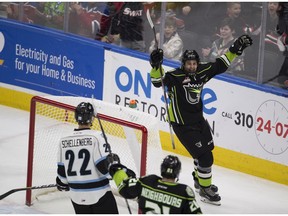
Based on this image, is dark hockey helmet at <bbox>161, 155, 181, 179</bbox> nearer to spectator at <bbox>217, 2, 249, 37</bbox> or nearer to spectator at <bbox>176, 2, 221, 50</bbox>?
spectator at <bbox>217, 2, 249, 37</bbox>

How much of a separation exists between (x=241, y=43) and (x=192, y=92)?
56 centimetres

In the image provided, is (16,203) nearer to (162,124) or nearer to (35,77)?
(162,124)

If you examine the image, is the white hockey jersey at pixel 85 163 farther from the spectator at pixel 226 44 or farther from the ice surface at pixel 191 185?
the spectator at pixel 226 44

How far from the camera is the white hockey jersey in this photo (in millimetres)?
6105

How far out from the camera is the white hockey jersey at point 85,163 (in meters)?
6.11

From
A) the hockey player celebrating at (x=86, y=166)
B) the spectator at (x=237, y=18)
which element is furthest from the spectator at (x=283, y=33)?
the hockey player celebrating at (x=86, y=166)

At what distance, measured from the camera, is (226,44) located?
868cm

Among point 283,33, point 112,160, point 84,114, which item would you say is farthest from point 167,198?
point 283,33

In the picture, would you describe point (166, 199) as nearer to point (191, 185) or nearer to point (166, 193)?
point (166, 193)

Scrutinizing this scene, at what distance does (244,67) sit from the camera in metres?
8.59

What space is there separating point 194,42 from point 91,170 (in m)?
3.07

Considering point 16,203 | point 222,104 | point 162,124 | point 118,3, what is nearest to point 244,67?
point 222,104

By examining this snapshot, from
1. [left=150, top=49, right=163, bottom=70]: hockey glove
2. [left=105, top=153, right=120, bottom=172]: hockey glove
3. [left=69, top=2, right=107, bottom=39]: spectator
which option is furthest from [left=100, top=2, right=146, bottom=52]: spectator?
[left=105, top=153, right=120, bottom=172]: hockey glove

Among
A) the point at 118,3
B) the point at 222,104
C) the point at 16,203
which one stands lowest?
the point at 16,203
